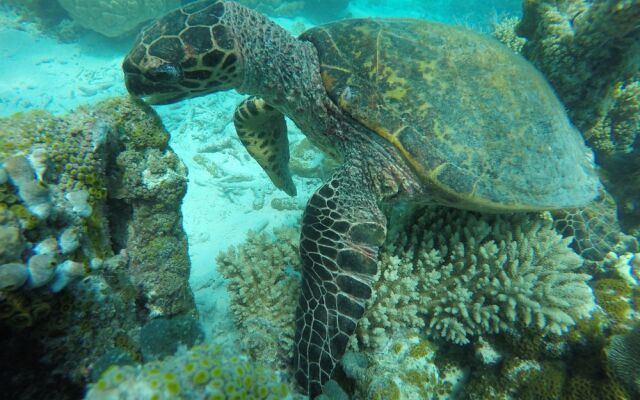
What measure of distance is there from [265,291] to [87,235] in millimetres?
1316

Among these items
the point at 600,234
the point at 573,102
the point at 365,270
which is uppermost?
the point at 573,102

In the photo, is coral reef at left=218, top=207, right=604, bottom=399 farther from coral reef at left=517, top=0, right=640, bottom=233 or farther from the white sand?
coral reef at left=517, top=0, right=640, bottom=233

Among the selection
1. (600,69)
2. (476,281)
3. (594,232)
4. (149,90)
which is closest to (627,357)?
(476,281)

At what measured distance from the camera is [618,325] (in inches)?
75.4

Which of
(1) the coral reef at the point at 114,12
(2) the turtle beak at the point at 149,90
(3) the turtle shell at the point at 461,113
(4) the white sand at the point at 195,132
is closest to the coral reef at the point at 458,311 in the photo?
(3) the turtle shell at the point at 461,113

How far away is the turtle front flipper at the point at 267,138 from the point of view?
142 inches

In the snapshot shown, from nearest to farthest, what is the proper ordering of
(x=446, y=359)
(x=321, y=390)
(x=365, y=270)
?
(x=321, y=390), (x=365, y=270), (x=446, y=359)

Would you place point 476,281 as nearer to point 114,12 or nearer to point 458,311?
point 458,311

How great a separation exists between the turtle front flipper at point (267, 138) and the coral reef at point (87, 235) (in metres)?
1.25

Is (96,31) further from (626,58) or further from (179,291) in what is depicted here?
(626,58)

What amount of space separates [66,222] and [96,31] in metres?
11.1

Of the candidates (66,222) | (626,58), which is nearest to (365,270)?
(66,222)

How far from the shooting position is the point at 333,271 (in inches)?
84.7

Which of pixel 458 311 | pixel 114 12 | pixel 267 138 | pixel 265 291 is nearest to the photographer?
pixel 458 311
